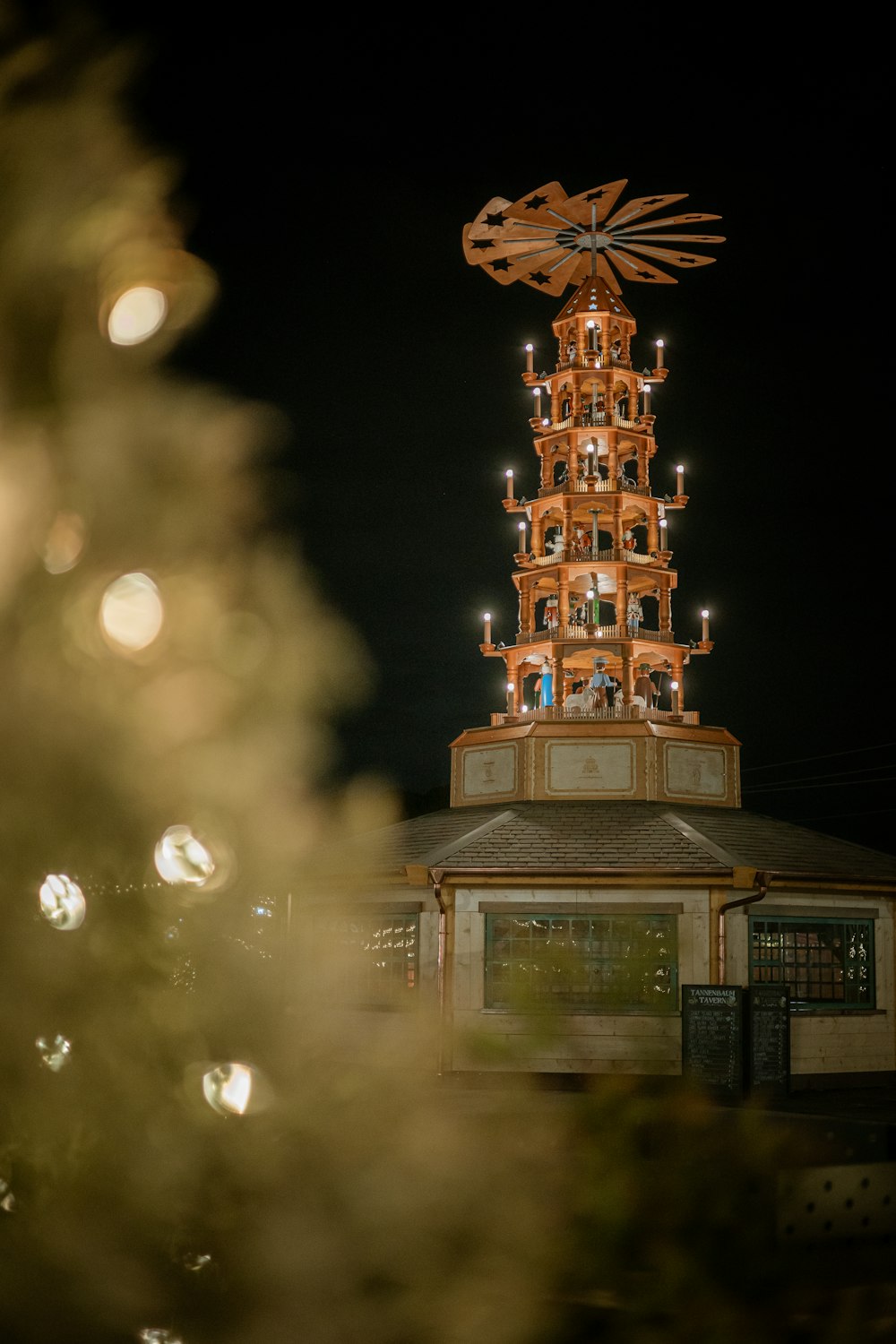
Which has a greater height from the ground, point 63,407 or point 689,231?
point 689,231

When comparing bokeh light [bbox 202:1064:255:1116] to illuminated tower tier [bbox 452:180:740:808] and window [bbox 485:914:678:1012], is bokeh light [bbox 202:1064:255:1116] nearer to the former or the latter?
window [bbox 485:914:678:1012]

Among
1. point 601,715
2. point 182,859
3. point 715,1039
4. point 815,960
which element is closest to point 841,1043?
point 815,960

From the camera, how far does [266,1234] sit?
3.75 m

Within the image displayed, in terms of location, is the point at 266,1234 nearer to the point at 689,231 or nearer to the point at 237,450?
the point at 237,450

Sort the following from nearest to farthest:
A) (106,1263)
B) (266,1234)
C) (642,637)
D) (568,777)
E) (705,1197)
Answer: (106,1263), (266,1234), (705,1197), (568,777), (642,637)

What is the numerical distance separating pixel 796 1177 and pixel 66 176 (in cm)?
481

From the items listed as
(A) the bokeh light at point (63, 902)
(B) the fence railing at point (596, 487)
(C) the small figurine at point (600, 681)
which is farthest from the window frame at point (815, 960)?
(A) the bokeh light at point (63, 902)

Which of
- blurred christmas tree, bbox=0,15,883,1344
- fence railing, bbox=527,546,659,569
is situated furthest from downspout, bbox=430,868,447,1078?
blurred christmas tree, bbox=0,15,883,1344

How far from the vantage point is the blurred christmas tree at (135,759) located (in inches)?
112

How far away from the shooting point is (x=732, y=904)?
1517 cm

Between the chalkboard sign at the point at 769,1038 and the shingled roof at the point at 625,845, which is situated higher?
the shingled roof at the point at 625,845

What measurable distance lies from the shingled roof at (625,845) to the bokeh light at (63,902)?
12002mm

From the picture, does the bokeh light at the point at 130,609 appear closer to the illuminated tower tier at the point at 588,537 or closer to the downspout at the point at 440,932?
the downspout at the point at 440,932

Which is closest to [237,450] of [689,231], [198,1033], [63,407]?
[63,407]
